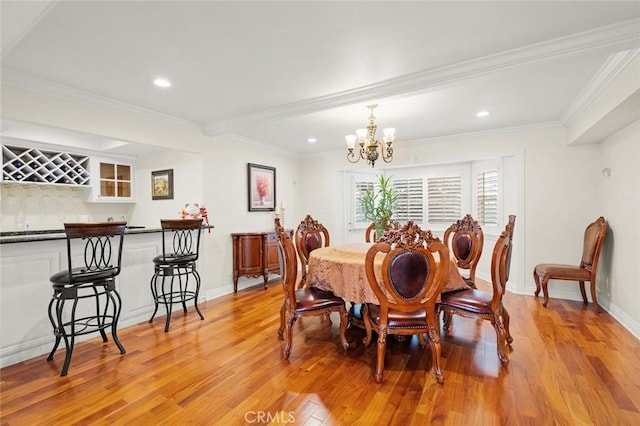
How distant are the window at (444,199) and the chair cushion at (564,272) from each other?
1.93 metres

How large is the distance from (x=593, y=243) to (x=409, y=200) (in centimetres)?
297

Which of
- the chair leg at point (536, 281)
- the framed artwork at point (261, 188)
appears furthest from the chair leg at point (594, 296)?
the framed artwork at point (261, 188)

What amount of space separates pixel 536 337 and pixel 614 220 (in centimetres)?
182

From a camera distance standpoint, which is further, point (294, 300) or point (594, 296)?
point (594, 296)

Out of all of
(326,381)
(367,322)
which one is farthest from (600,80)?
(326,381)

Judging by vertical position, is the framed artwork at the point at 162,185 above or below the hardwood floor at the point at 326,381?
above

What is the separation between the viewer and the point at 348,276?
2631mm

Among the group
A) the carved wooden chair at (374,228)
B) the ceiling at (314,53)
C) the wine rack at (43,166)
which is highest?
the ceiling at (314,53)

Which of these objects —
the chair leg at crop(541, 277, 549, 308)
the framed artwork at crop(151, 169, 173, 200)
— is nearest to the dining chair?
the chair leg at crop(541, 277, 549, 308)

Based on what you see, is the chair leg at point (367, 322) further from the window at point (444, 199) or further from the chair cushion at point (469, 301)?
the window at point (444, 199)

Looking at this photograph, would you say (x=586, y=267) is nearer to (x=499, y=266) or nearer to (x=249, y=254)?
(x=499, y=266)

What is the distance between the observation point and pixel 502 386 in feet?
7.00

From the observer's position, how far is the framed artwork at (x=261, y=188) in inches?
202

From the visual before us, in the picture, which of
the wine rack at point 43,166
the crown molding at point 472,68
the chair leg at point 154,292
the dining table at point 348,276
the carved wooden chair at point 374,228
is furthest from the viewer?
the wine rack at point 43,166
